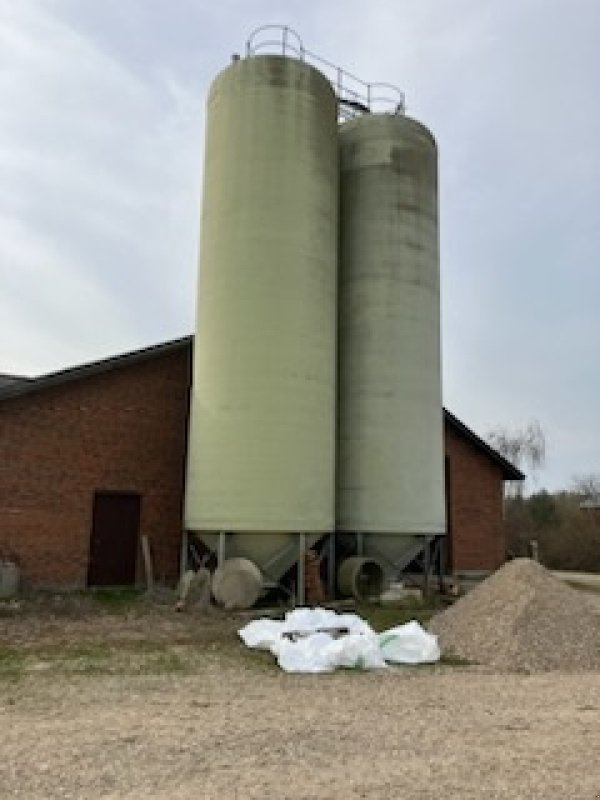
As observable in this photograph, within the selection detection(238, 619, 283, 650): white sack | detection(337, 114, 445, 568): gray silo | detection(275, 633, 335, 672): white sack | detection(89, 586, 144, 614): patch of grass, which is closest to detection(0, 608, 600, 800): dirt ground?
detection(275, 633, 335, 672): white sack

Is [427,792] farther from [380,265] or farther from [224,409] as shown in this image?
[380,265]

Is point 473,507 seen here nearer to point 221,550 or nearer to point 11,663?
point 221,550

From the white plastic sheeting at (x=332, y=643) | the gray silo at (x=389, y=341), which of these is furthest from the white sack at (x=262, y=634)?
the gray silo at (x=389, y=341)

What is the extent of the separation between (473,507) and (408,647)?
13.5m

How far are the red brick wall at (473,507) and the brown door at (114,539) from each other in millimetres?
9472

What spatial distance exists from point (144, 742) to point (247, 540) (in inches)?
316

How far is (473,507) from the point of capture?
22000mm

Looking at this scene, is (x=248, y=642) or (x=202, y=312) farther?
(x=202, y=312)

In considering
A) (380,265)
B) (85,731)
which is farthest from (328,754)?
(380,265)

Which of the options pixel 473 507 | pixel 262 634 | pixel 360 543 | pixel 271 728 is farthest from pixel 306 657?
pixel 473 507

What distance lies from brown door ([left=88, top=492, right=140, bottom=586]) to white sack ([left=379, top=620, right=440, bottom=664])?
827cm

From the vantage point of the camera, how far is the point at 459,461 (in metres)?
21.8

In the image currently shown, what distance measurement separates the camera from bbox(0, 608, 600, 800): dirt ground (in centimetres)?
461

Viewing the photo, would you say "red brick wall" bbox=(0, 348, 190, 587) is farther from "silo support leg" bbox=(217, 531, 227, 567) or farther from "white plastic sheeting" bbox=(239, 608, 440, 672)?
"white plastic sheeting" bbox=(239, 608, 440, 672)
